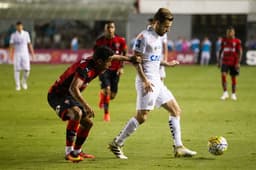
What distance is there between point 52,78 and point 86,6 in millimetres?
24277

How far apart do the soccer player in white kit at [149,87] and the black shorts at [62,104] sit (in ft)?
2.93

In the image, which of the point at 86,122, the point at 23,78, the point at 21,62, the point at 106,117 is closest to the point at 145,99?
the point at 86,122

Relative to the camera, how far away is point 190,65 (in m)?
50.2

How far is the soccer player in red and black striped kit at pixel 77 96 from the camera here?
1141cm

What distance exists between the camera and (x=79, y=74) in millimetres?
11398

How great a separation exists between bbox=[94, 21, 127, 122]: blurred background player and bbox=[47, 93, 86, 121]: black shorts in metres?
5.74

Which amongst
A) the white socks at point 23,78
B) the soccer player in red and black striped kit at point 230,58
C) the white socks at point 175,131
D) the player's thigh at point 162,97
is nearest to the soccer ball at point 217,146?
the white socks at point 175,131

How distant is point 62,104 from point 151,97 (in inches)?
56.9

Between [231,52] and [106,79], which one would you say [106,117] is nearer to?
[106,79]

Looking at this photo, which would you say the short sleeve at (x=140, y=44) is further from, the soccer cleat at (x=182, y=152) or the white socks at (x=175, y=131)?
the soccer cleat at (x=182, y=152)

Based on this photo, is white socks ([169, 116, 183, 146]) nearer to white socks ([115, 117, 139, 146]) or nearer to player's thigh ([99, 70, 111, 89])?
white socks ([115, 117, 139, 146])

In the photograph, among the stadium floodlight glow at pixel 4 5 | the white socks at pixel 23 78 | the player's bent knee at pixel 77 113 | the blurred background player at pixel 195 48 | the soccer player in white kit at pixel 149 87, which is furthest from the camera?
the stadium floodlight glow at pixel 4 5

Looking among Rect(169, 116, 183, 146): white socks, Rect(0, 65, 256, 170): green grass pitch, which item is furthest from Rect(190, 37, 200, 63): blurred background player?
Rect(169, 116, 183, 146): white socks

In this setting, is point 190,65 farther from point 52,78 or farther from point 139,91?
point 139,91
